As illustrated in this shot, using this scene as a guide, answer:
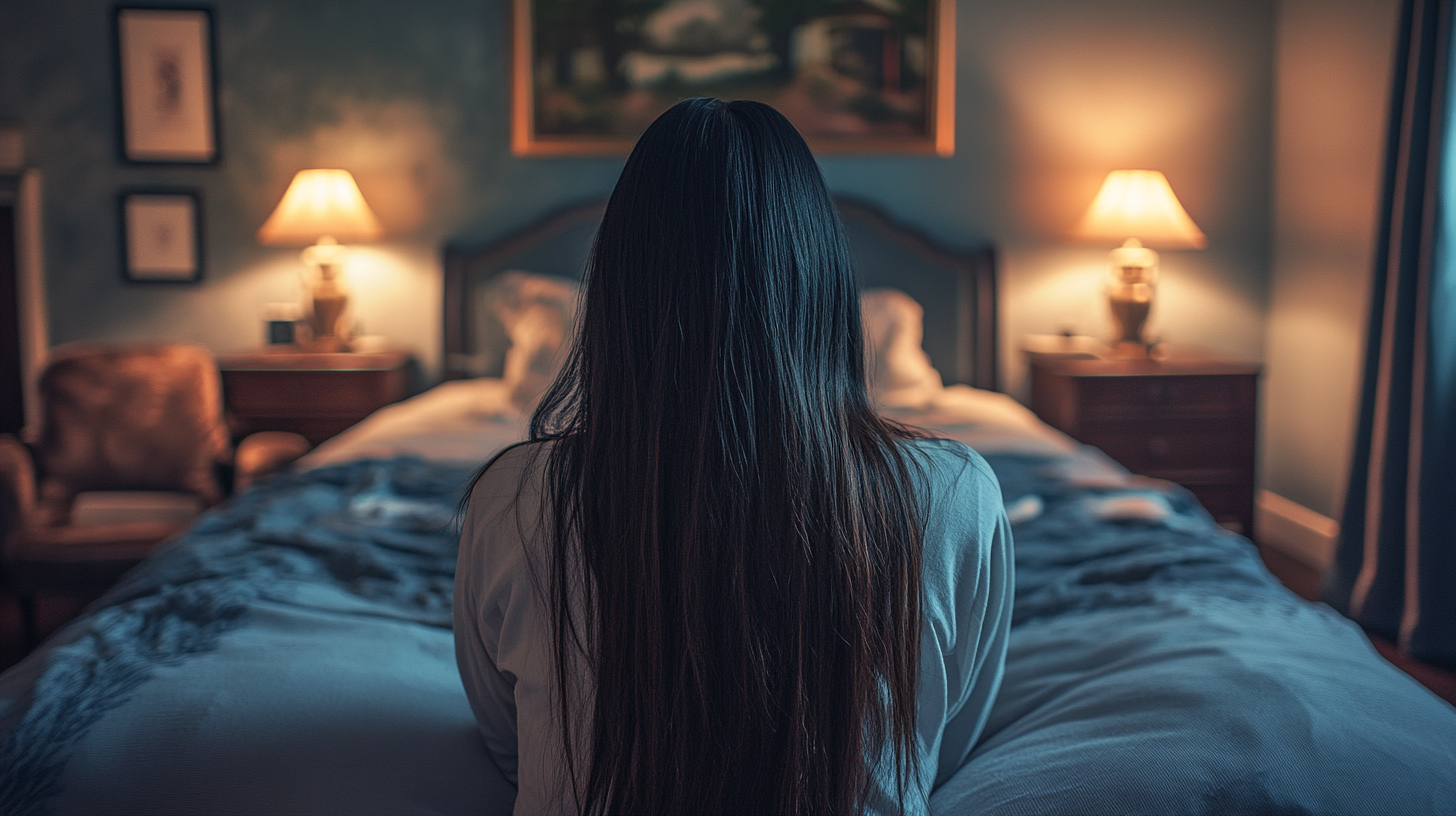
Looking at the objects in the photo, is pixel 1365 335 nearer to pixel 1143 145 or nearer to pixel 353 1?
pixel 1143 145

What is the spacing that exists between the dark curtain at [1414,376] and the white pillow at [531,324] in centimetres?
232

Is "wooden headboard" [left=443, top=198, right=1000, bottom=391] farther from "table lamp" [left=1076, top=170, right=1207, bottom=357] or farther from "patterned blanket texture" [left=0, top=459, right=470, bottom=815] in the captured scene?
"patterned blanket texture" [left=0, top=459, right=470, bottom=815]

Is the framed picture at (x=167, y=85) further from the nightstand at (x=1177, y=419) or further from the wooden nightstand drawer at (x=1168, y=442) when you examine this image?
the wooden nightstand drawer at (x=1168, y=442)

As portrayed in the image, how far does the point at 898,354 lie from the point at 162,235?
2693 mm

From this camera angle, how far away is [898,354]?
3316 millimetres

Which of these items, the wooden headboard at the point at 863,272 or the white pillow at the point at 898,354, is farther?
the wooden headboard at the point at 863,272

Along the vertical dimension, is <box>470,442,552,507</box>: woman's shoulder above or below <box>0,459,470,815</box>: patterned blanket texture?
above

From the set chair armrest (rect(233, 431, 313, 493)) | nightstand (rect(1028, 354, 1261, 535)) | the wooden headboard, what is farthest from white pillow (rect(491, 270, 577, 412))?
nightstand (rect(1028, 354, 1261, 535))

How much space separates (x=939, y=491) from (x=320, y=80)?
11.5ft

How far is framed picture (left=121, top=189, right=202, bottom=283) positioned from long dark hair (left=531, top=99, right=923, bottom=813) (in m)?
3.51

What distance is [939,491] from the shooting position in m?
0.88

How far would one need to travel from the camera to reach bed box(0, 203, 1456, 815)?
3.05 feet

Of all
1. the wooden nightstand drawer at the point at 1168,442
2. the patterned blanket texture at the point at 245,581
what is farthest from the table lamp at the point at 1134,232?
the patterned blanket texture at the point at 245,581

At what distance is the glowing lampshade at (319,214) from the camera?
3.48 m
